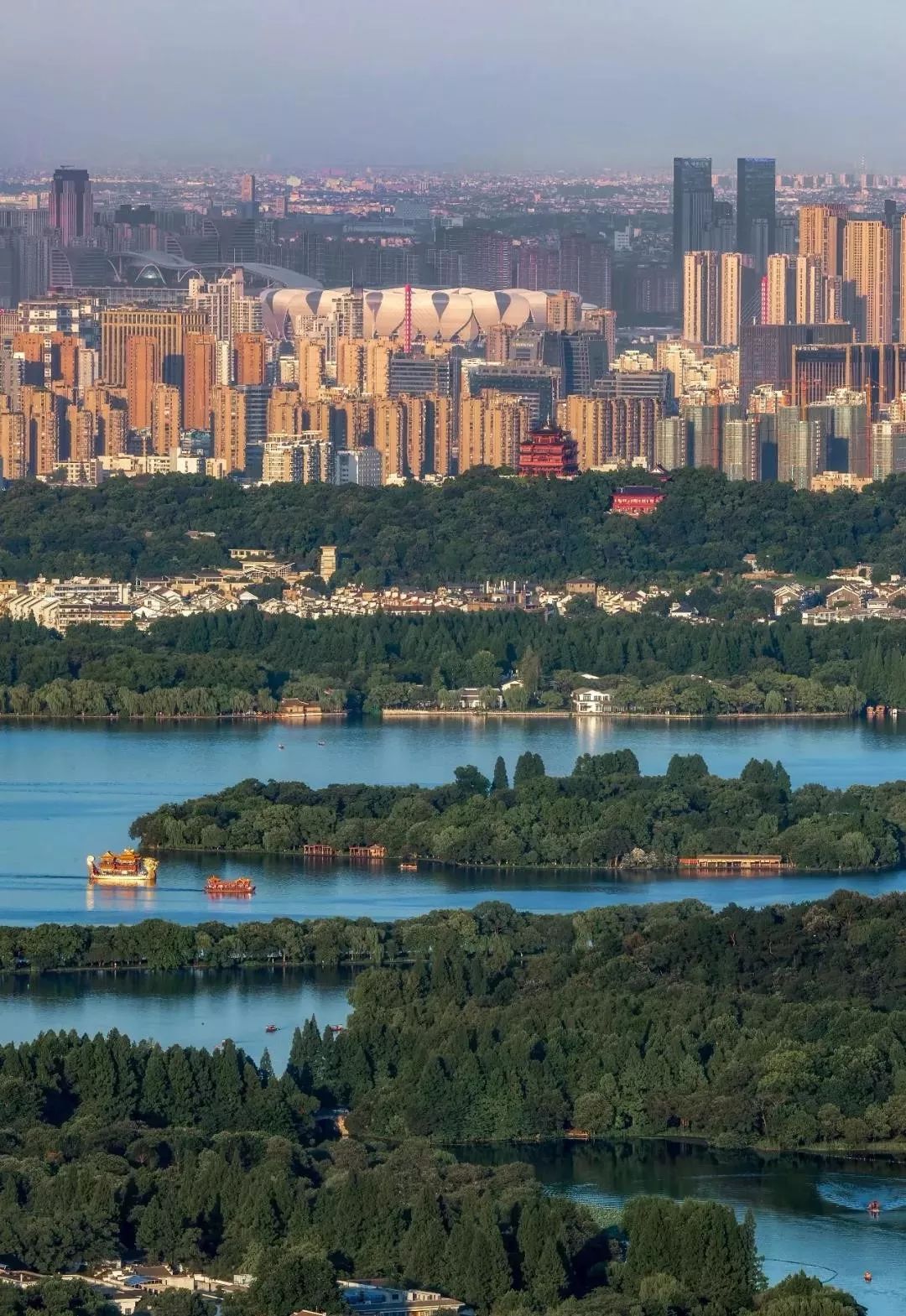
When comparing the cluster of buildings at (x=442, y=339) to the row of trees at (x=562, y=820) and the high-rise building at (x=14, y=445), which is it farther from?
the row of trees at (x=562, y=820)

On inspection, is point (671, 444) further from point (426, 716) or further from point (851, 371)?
point (426, 716)

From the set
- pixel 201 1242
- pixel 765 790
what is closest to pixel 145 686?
pixel 765 790

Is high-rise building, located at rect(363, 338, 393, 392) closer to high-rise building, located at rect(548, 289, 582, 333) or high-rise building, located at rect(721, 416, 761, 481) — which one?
high-rise building, located at rect(548, 289, 582, 333)

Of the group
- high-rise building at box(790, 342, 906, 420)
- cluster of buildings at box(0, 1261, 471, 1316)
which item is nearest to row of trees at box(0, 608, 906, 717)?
cluster of buildings at box(0, 1261, 471, 1316)

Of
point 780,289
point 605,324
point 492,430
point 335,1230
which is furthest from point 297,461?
point 335,1230

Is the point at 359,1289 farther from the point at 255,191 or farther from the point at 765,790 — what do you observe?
the point at 255,191
